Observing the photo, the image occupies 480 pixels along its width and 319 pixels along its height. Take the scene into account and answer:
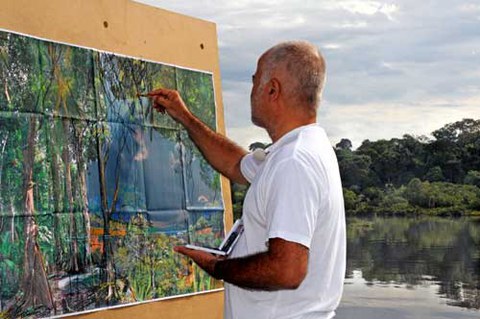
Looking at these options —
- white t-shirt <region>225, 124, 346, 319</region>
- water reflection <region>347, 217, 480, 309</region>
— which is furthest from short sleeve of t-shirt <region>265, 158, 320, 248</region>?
water reflection <region>347, 217, 480, 309</region>

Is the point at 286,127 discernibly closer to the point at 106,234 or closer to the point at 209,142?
the point at 209,142

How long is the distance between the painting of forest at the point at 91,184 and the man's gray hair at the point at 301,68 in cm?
117

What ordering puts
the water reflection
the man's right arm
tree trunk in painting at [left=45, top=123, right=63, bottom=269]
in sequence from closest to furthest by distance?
the man's right arm, tree trunk in painting at [left=45, top=123, right=63, bottom=269], the water reflection

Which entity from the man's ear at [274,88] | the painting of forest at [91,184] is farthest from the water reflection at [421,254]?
the man's ear at [274,88]

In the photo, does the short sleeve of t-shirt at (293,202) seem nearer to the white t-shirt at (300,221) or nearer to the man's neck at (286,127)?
the white t-shirt at (300,221)

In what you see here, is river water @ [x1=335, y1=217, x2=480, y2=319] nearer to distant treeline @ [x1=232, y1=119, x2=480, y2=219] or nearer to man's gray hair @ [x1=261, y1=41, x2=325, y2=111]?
distant treeline @ [x1=232, y1=119, x2=480, y2=219]

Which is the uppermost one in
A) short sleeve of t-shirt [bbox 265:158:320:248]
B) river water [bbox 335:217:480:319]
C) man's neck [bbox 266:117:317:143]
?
man's neck [bbox 266:117:317:143]

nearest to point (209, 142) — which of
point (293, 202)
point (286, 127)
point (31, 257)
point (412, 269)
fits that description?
point (31, 257)

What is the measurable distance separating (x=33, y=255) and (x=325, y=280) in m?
1.23

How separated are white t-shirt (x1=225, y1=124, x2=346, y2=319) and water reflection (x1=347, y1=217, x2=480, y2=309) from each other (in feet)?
39.3

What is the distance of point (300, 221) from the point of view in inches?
69.5

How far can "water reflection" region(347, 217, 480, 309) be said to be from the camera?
570 inches

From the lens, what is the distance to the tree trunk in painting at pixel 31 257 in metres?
2.73

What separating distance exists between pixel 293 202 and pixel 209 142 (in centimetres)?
106
